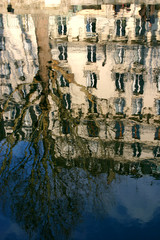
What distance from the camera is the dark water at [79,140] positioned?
756 cm

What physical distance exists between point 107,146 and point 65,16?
25.8 metres

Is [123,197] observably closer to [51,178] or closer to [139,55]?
[51,178]

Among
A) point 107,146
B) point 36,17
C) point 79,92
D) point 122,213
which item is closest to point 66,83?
point 79,92

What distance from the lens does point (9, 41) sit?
2555cm

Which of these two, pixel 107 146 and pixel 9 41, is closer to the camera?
pixel 107 146

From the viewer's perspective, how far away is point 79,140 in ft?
38.1

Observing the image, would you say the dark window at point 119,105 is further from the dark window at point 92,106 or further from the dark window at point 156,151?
the dark window at point 156,151

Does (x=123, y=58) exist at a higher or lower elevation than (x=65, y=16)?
lower

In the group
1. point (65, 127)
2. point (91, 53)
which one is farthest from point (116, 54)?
point (65, 127)

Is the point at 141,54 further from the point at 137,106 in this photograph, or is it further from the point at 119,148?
the point at 119,148

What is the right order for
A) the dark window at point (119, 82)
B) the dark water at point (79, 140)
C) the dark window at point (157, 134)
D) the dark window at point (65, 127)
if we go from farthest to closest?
the dark window at point (119, 82), the dark window at point (157, 134), the dark window at point (65, 127), the dark water at point (79, 140)

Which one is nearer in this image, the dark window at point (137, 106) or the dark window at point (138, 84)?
the dark window at point (137, 106)

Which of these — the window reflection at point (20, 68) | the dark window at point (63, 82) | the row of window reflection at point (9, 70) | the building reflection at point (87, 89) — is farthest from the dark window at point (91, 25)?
the dark window at point (63, 82)

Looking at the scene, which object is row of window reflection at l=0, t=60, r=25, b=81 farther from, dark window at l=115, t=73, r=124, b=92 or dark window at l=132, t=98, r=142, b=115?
dark window at l=132, t=98, r=142, b=115
